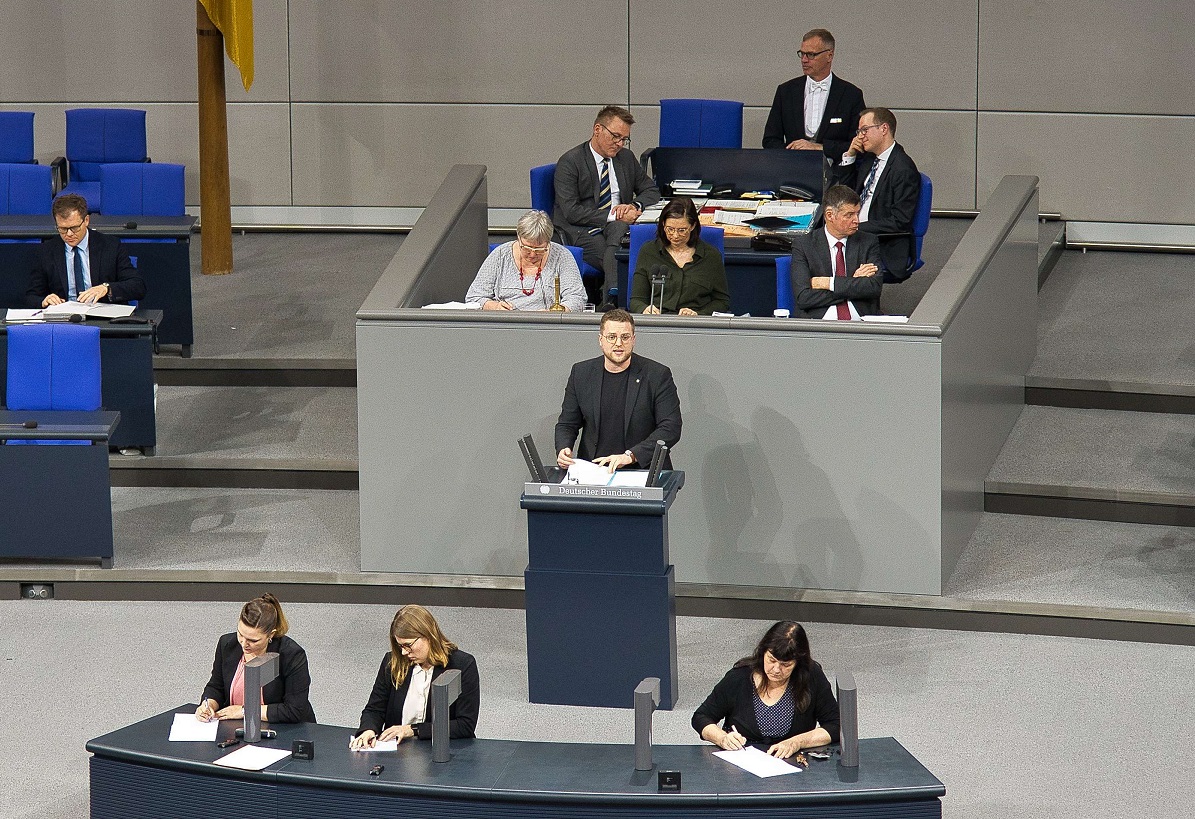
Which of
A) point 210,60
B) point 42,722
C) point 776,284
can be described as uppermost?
point 210,60

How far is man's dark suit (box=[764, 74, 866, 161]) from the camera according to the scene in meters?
10.0

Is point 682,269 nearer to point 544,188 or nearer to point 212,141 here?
point 544,188

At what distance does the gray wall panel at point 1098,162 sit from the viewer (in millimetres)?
11227

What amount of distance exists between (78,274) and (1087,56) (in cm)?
647

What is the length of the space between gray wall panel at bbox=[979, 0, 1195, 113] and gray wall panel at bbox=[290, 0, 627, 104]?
2490 millimetres

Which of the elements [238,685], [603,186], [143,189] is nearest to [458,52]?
[143,189]

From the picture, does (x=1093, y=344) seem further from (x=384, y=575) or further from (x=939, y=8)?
(x=384, y=575)

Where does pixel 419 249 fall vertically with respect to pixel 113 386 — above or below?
above

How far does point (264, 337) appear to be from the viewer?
9812 millimetres

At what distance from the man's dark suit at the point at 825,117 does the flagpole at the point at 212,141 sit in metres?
3.43

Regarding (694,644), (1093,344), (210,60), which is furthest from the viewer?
(210,60)

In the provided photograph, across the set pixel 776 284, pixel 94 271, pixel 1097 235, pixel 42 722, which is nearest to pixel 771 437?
pixel 776 284

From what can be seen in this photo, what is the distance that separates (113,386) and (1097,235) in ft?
21.0

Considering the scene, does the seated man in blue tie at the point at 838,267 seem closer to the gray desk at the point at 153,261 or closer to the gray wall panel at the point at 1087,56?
the gray desk at the point at 153,261
